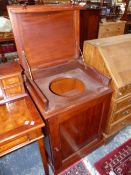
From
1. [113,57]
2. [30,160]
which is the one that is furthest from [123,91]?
[30,160]

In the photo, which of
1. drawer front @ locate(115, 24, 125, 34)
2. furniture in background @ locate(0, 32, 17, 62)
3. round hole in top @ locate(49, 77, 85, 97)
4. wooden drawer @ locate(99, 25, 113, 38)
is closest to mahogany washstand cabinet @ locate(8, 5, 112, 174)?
round hole in top @ locate(49, 77, 85, 97)

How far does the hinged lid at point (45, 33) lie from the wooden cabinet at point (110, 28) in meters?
2.00

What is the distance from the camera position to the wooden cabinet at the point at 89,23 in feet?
8.53

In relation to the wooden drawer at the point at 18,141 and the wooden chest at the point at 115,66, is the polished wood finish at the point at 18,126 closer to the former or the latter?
the wooden drawer at the point at 18,141

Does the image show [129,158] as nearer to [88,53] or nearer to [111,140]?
[111,140]

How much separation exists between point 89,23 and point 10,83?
2.20 metres

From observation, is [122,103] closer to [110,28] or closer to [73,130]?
[73,130]

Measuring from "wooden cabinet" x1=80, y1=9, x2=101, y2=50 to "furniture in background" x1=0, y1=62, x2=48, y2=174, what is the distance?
1.96m

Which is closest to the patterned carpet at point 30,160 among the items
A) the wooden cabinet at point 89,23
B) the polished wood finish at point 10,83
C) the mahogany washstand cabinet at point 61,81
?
the mahogany washstand cabinet at point 61,81

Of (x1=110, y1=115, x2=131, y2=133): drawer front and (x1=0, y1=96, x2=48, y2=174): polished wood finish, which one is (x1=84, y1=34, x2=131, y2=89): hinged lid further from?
(x1=0, y1=96, x2=48, y2=174): polished wood finish

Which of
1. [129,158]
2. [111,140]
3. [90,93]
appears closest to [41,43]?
[90,93]

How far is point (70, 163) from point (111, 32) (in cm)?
289

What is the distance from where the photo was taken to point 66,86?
4.67ft

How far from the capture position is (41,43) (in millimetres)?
1194
